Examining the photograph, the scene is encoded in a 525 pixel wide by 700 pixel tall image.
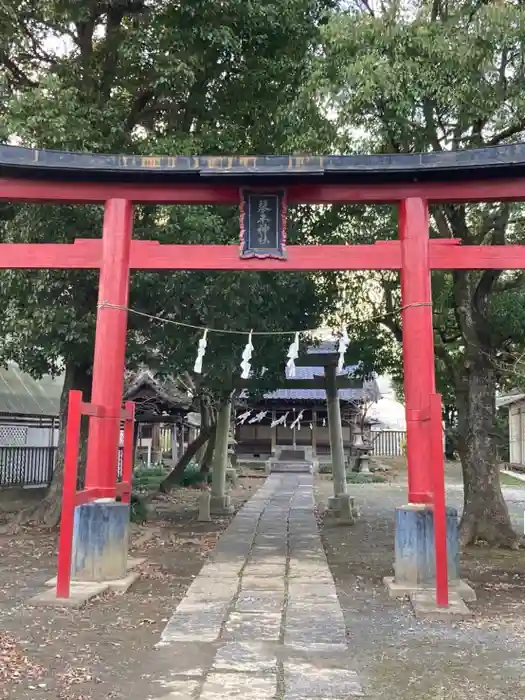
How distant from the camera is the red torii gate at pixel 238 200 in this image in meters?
7.98

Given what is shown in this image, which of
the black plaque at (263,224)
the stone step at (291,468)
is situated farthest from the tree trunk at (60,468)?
the stone step at (291,468)

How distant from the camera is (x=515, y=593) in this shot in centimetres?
782

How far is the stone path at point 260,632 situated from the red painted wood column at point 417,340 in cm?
172

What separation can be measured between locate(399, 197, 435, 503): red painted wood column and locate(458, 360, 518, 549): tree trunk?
137 inches

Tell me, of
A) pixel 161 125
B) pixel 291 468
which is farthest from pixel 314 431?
pixel 161 125

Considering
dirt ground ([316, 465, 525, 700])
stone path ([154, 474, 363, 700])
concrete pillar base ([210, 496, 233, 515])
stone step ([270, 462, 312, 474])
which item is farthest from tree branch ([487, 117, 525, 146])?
stone step ([270, 462, 312, 474])

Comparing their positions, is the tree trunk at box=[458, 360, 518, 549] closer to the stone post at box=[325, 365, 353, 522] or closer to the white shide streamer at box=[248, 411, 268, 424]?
the stone post at box=[325, 365, 353, 522]

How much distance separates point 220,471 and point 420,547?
9.27 meters

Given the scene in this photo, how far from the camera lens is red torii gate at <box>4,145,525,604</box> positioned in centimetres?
798

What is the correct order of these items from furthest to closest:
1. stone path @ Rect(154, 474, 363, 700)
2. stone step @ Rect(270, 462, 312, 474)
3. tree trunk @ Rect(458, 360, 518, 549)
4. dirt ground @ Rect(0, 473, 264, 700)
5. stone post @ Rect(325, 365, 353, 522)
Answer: stone step @ Rect(270, 462, 312, 474) < stone post @ Rect(325, 365, 353, 522) < tree trunk @ Rect(458, 360, 518, 549) < dirt ground @ Rect(0, 473, 264, 700) < stone path @ Rect(154, 474, 363, 700)

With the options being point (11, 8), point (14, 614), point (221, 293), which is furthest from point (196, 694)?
point (11, 8)

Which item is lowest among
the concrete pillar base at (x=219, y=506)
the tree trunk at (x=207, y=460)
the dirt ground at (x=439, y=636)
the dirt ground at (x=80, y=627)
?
the dirt ground at (x=80, y=627)

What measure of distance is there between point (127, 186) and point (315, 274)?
4.79 m

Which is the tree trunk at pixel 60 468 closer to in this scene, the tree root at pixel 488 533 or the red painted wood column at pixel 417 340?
the red painted wood column at pixel 417 340
